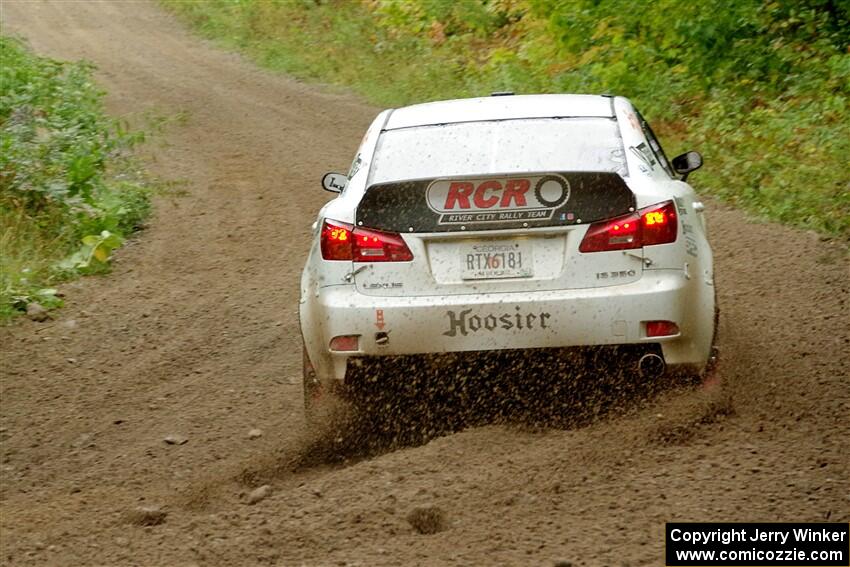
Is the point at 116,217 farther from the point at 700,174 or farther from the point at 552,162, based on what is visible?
the point at 552,162

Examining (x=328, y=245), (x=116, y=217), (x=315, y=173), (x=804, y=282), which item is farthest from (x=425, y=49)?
(x=328, y=245)

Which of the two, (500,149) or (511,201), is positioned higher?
(500,149)

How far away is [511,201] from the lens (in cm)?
586

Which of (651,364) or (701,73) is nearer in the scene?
(651,364)

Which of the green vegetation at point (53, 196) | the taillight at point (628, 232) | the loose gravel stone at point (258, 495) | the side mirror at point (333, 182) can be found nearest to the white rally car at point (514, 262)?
the taillight at point (628, 232)

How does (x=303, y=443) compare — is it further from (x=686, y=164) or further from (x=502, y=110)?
(x=686, y=164)

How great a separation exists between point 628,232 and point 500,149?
0.75 m

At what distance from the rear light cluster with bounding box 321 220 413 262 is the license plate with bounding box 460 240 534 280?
0.29m

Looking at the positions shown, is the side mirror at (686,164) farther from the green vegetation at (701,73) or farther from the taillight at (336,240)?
the green vegetation at (701,73)

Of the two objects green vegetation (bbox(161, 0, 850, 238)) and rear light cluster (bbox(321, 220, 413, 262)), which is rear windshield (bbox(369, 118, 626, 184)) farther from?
green vegetation (bbox(161, 0, 850, 238))

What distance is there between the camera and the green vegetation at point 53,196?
1102 centimetres

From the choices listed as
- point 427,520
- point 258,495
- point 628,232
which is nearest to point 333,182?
point 628,232

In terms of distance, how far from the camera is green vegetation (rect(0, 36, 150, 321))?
11.0m

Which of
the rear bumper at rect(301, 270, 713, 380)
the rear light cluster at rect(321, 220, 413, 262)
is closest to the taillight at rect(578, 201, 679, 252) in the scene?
the rear bumper at rect(301, 270, 713, 380)
